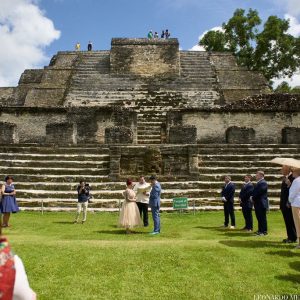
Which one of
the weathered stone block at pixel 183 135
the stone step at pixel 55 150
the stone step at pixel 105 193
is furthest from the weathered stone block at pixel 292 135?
the stone step at pixel 55 150

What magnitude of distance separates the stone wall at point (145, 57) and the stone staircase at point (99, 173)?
10.3m

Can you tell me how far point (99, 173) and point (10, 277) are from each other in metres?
10.9

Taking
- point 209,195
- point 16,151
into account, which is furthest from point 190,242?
point 16,151

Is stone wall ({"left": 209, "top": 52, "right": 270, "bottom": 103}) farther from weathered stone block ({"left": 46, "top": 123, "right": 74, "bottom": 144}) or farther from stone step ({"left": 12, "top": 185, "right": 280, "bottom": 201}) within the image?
stone step ({"left": 12, "top": 185, "right": 280, "bottom": 201})

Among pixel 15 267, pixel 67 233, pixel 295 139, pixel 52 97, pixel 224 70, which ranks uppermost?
pixel 224 70

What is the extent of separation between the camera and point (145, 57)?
24.3m

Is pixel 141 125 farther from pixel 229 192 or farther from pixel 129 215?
pixel 129 215

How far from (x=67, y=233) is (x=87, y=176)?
4680mm

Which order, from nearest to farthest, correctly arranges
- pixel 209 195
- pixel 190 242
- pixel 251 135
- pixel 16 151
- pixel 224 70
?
pixel 190 242, pixel 209 195, pixel 16 151, pixel 251 135, pixel 224 70

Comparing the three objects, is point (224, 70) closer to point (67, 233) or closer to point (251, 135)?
point (251, 135)

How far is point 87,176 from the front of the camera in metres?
12.8

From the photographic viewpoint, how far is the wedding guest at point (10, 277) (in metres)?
2.12

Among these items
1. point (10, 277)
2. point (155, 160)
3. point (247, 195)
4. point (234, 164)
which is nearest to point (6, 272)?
point (10, 277)

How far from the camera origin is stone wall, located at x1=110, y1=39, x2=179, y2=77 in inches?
931
